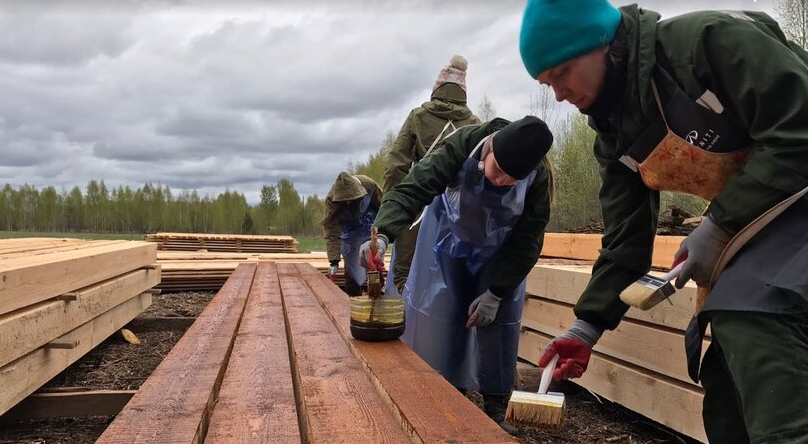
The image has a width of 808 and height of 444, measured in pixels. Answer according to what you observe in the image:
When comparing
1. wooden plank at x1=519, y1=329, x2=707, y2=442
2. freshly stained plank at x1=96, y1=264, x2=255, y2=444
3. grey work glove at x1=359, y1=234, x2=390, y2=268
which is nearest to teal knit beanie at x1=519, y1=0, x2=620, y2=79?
grey work glove at x1=359, y1=234, x2=390, y2=268

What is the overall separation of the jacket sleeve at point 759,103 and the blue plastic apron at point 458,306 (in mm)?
1658

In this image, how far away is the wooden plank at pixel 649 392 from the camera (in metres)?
2.94

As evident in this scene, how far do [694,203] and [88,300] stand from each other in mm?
12937

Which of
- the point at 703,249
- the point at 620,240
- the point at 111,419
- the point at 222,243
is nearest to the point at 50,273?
the point at 111,419

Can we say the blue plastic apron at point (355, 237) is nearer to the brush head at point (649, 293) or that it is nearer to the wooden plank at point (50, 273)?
the wooden plank at point (50, 273)

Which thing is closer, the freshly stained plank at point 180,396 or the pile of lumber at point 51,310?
the freshly stained plank at point 180,396

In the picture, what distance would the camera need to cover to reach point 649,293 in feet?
5.08

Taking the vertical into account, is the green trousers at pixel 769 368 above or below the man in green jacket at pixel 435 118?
below

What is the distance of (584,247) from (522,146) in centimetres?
398

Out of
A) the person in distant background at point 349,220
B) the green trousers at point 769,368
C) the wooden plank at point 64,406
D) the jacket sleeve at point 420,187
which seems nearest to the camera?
the green trousers at point 769,368

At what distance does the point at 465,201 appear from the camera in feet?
9.93

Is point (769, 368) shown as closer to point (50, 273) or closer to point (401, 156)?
point (50, 273)

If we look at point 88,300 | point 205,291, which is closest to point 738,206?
point 88,300

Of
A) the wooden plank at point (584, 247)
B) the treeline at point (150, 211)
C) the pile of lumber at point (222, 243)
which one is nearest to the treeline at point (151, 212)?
the treeline at point (150, 211)
